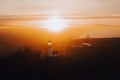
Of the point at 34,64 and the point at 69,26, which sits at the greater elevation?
the point at 69,26

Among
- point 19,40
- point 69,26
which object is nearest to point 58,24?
point 69,26

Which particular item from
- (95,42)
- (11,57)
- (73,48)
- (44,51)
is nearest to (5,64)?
(11,57)

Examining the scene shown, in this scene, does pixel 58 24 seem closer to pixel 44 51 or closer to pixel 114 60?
pixel 44 51

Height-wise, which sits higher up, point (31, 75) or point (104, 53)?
point (104, 53)

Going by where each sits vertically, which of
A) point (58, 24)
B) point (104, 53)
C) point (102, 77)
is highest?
point (58, 24)

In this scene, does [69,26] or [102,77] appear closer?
[102,77]

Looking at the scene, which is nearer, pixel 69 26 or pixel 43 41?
pixel 43 41

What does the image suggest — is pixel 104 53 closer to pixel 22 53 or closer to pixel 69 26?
pixel 69 26
